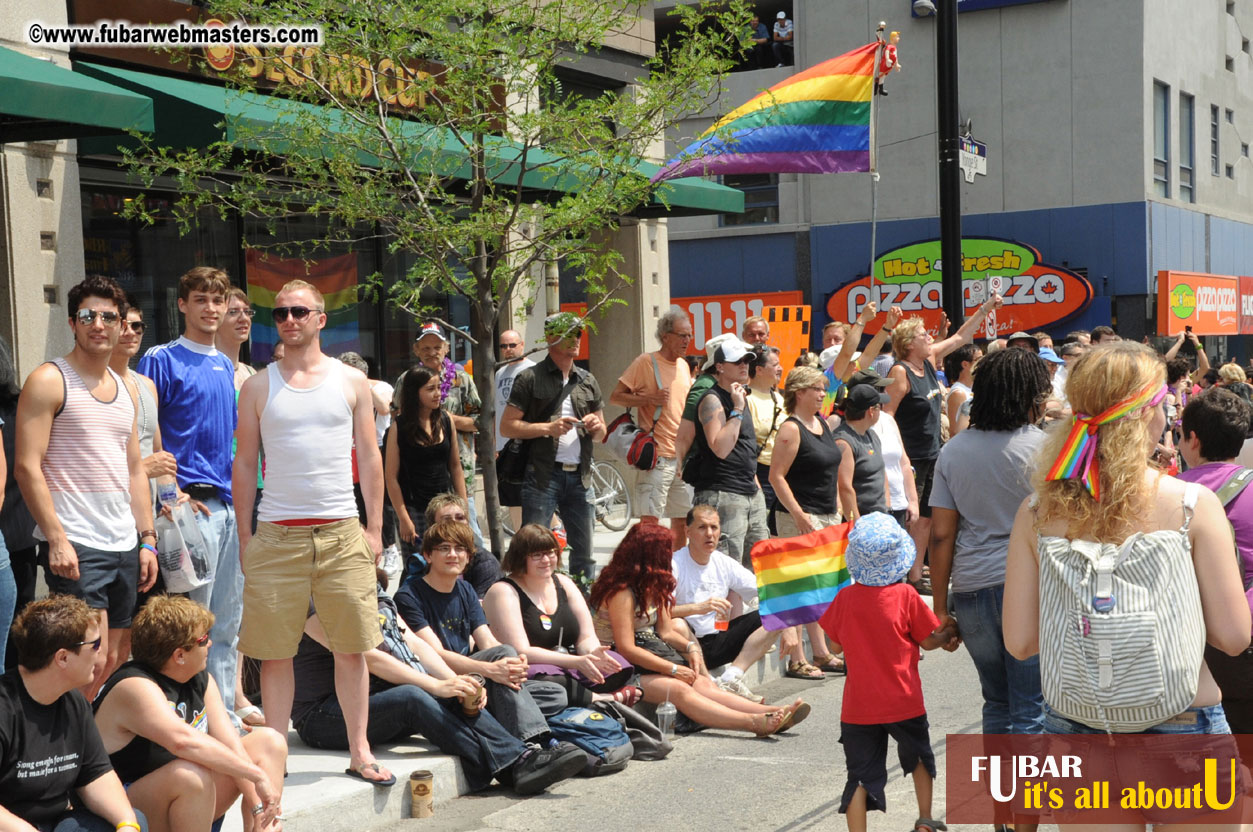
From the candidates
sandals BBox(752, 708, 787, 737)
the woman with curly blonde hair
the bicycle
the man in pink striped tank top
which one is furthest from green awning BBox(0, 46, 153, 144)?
the bicycle

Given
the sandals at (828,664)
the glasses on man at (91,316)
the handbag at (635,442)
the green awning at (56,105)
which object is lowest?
the sandals at (828,664)

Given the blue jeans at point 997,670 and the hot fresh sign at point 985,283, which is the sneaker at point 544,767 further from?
the hot fresh sign at point 985,283

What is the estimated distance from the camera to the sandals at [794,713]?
6.88 meters

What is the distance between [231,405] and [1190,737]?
14.0ft

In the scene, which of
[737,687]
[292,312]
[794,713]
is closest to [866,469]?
[737,687]

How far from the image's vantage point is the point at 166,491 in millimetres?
5715

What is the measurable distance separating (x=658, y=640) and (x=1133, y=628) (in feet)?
13.6

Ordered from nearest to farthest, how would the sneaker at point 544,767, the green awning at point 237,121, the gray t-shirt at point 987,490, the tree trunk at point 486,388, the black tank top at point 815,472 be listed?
the gray t-shirt at point 987,490
the sneaker at point 544,767
the tree trunk at point 486,388
the green awning at point 237,121
the black tank top at point 815,472

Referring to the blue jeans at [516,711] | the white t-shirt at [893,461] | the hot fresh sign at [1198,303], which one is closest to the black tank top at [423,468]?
the blue jeans at [516,711]

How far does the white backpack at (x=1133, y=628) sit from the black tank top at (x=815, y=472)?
5.14 meters

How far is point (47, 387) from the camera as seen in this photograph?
5109 millimetres

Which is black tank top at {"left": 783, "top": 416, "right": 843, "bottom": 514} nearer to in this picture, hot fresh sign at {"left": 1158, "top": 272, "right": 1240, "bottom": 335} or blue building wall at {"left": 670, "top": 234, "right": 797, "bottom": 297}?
hot fresh sign at {"left": 1158, "top": 272, "right": 1240, "bottom": 335}

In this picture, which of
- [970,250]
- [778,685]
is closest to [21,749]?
[778,685]

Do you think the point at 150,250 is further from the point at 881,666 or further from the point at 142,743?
the point at 881,666
